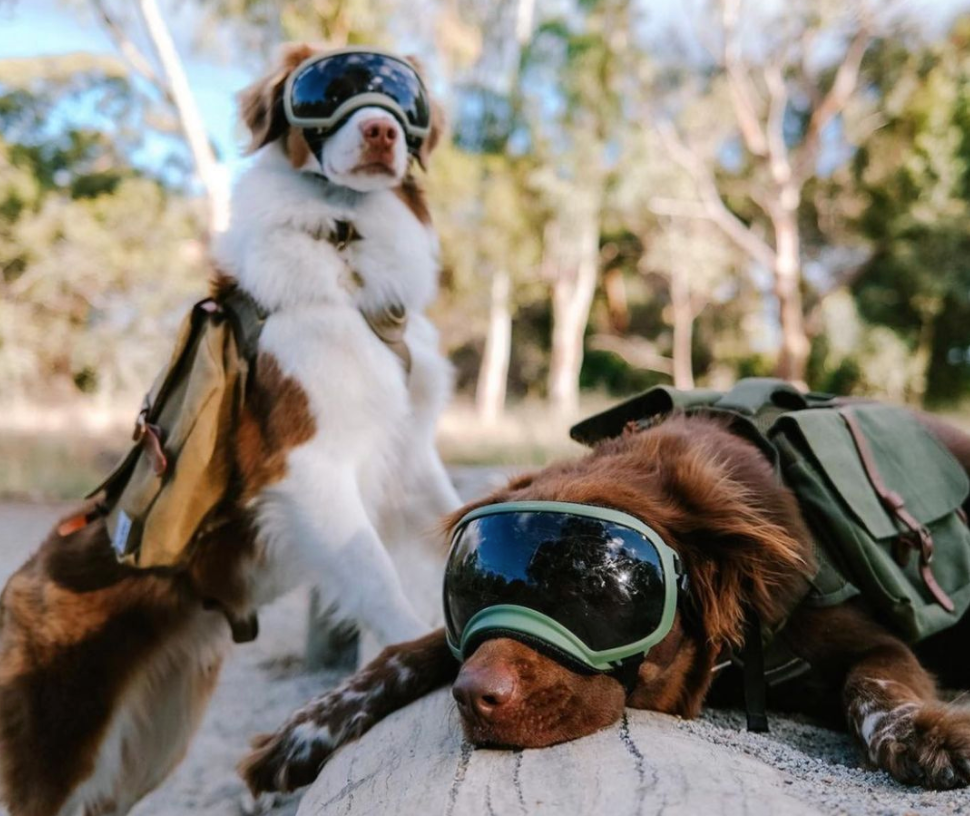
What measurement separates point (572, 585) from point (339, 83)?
238cm

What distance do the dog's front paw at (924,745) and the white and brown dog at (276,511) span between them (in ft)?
5.00

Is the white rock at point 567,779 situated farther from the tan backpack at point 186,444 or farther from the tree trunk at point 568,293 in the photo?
the tree trunk at point 568,293

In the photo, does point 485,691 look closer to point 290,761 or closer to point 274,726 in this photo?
point 290,761

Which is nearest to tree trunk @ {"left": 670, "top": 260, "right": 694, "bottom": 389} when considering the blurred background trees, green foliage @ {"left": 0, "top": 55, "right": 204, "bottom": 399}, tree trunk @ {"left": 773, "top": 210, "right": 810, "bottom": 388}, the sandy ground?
the blurred background trees

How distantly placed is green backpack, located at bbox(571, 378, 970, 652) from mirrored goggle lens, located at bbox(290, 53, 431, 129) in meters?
1.53

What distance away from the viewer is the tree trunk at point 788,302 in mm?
24094

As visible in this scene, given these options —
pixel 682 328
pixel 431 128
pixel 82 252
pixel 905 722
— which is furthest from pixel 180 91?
pixel 682 328

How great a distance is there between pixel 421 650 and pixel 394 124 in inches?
78.2

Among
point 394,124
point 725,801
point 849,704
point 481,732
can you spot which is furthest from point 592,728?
point 394,124

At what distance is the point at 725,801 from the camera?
137 cm

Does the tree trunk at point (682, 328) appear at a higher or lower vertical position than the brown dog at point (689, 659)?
higher

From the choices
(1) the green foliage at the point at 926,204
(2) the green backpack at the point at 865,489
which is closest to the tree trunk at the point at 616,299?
(1) the green foliage at the point at 926,204

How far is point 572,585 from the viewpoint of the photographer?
5.83 feet

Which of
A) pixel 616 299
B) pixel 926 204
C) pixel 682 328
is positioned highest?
pixel 926 204
